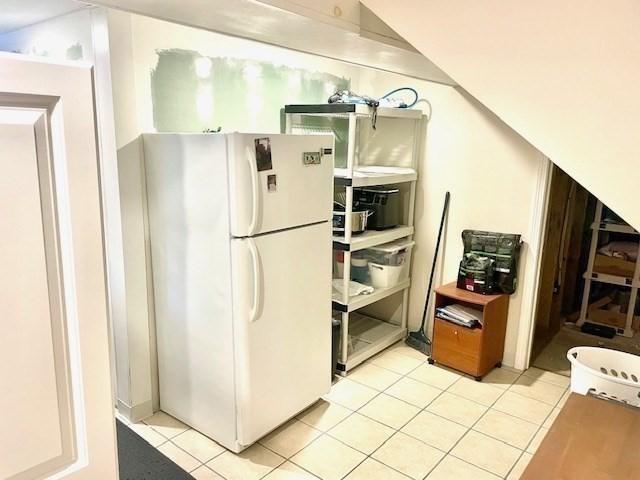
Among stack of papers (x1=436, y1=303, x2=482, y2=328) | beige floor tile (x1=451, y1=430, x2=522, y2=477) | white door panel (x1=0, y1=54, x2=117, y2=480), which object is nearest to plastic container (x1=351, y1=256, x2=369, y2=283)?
stack of papers (x1=436, y1=303, x2=482, y2=328)

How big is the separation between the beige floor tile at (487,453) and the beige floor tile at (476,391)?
0.40m

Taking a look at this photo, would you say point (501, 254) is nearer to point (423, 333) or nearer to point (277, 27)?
point (423, 333)

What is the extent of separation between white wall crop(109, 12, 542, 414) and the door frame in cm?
3

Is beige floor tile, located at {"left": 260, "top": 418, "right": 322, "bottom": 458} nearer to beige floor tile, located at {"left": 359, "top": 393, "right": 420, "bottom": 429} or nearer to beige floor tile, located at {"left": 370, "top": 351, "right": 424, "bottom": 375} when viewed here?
beige floor tile, located at {"left": 359, "top": 393, "right": 420, "bottom": 429}

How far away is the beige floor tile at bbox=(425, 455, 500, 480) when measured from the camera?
2.30 m

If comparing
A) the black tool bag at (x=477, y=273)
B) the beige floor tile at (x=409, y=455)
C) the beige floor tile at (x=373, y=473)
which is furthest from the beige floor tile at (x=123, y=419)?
the black tool bag at (x=477, y=273)

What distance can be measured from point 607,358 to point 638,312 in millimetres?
2080

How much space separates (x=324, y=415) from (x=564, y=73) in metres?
2.15

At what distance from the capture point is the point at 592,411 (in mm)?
1713

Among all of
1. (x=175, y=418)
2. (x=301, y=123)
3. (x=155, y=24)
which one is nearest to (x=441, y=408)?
(x=175, y=418)

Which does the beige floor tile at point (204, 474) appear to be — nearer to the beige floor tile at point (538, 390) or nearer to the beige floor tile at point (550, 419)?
the beige floor tile at point (550, 419)

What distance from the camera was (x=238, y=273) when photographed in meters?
2.25

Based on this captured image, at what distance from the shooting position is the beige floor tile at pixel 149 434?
252 cm

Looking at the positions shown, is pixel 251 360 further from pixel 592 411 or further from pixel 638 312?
pixel 638 312
